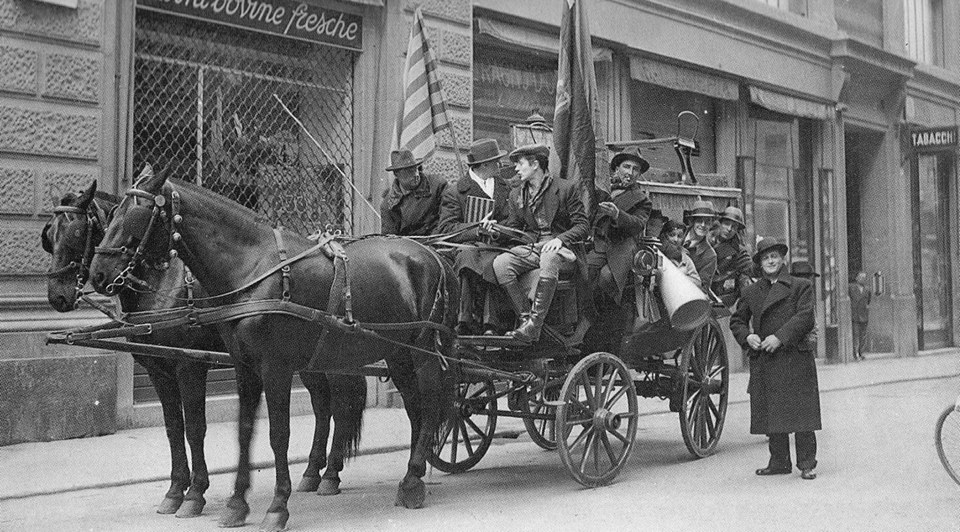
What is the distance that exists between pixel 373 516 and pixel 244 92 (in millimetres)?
5871

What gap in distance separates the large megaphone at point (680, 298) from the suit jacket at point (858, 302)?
13.1m

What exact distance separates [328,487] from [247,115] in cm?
497

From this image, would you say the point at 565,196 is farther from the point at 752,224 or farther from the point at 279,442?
the point at 752,224

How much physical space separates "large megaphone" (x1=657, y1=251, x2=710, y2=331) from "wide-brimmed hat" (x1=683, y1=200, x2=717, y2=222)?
1.32m

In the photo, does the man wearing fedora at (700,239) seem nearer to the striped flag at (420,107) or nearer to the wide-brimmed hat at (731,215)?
the wide-brimmed hat at (731,215)

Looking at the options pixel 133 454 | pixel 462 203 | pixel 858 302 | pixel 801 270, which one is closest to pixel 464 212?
pixel 462 203

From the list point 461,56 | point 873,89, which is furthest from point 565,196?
point 873,89

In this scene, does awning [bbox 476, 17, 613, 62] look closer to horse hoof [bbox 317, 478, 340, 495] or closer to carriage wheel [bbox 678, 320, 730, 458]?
carriage wheel [bbox 678, 320, 730, 458]

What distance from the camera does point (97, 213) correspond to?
668 centimetres

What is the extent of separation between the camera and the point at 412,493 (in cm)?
654

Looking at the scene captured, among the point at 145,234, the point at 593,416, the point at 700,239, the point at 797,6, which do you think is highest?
the point at 797,6

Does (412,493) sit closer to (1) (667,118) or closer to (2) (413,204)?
(2) (413,204)

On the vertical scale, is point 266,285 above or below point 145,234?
below

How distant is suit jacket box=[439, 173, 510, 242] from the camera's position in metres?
7.84
